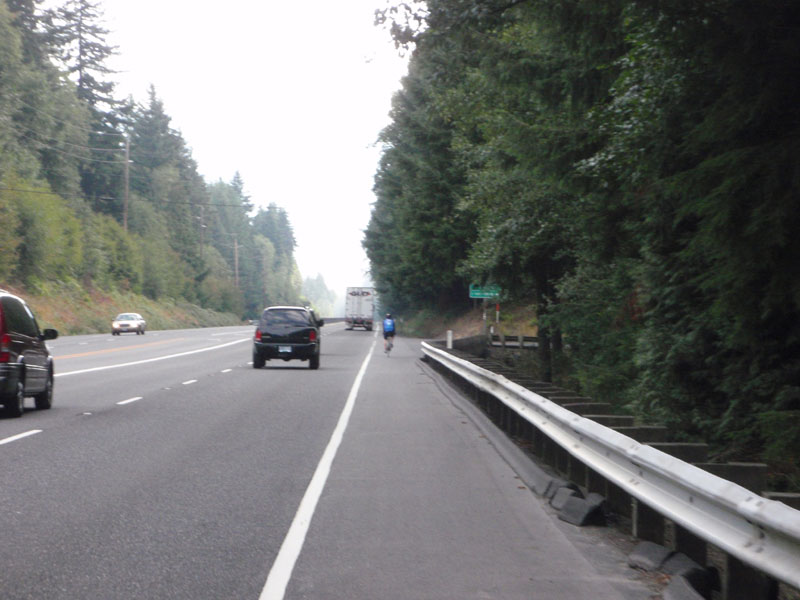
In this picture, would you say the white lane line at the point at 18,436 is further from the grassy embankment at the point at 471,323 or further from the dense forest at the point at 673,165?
the grassy embankment at the point at 471,323

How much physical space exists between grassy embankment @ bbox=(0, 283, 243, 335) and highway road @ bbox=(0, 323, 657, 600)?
118 ft

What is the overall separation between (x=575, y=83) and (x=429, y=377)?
A: 42.8 ft

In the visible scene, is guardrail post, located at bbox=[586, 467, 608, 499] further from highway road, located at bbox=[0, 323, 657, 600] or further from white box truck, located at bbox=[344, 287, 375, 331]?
white box truck, located at bbox=[344, 287, 375, 331]

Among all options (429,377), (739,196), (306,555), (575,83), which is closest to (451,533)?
(306,555)

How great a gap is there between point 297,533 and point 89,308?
70463 millimetres

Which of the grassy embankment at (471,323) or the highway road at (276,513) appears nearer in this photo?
the highway road at (276,513)

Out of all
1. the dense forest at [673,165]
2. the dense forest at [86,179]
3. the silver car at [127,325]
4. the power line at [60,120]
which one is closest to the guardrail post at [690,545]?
the dense forest at [673,165]

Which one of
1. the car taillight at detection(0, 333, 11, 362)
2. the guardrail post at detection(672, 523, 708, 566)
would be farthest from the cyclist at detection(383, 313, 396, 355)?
the guardrail post at detection(672, 523, 708, 566)

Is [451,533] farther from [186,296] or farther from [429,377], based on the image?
[186,296]

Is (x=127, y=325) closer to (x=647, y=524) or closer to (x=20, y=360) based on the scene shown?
(x=20, y=360)

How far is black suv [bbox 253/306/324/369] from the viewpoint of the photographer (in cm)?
2977

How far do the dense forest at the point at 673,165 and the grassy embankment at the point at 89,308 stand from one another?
117 feet

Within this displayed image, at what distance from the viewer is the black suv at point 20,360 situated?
1442cm

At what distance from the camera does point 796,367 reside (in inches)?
454
